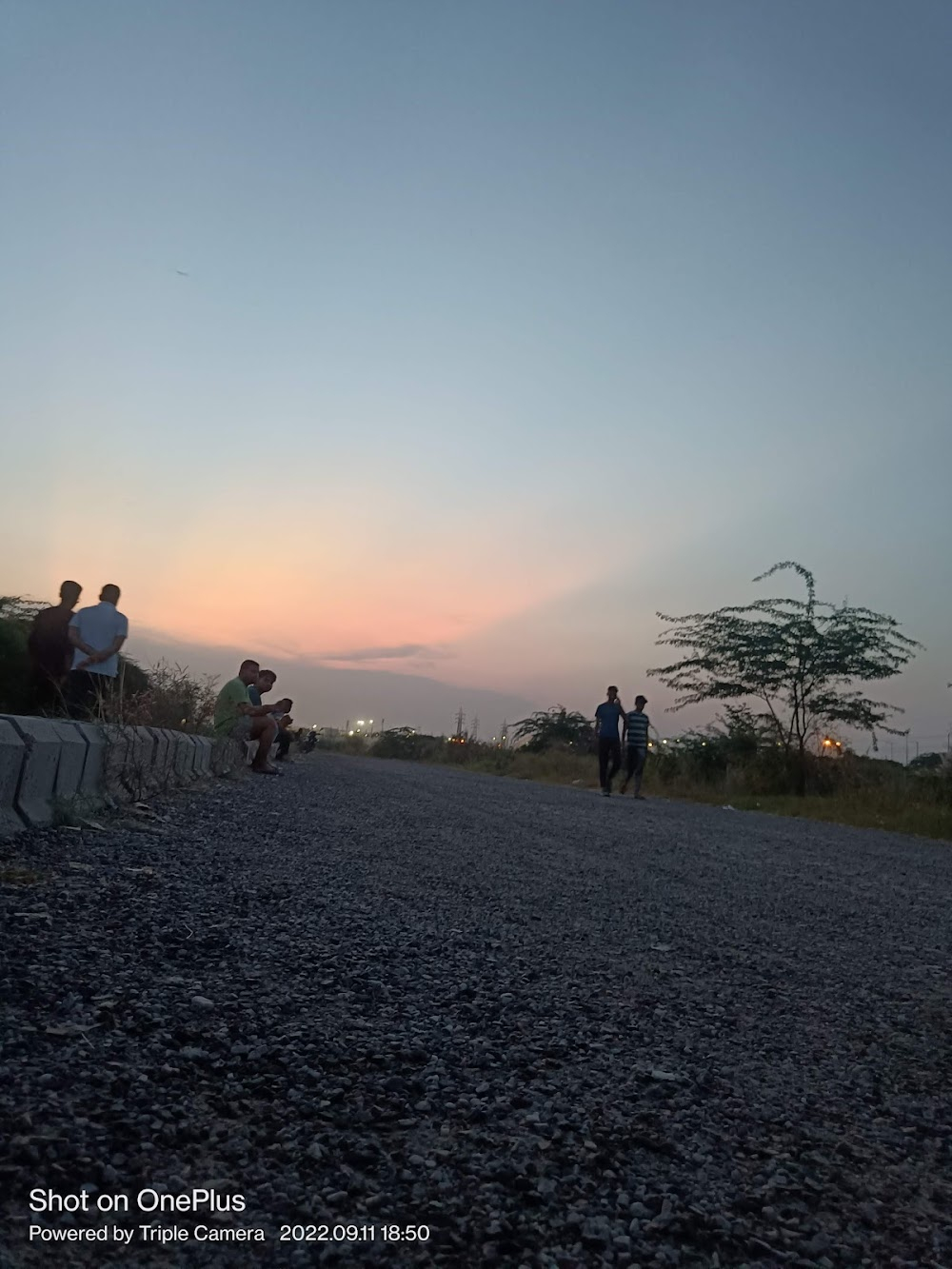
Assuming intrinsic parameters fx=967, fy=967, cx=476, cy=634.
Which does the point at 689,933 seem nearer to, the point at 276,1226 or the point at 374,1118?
the point at 374,1118

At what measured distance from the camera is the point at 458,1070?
2.44m

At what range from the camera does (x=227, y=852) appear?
5.50 meters

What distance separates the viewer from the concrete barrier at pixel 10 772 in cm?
487

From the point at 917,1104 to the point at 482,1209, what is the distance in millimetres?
1386

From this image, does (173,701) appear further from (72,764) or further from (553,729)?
(553,729)

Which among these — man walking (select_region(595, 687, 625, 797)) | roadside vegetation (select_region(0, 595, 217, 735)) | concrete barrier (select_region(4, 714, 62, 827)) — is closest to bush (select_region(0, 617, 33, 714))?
roadside vegetation (select_region(0, 595, 217, 735))

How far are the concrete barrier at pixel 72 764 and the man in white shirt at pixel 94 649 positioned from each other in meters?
0.70

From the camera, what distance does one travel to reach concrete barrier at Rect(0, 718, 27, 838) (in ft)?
16.0

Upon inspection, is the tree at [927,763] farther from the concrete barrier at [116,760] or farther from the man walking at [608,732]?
the concrete barrier at [116,760]

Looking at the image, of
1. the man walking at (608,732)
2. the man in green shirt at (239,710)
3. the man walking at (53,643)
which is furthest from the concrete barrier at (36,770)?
the man walking at (608,732)

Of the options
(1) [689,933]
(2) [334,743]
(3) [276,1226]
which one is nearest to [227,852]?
(1) [689,933]

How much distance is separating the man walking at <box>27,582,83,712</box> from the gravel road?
162 inches

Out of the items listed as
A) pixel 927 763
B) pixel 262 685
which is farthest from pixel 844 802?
pixel 262 685

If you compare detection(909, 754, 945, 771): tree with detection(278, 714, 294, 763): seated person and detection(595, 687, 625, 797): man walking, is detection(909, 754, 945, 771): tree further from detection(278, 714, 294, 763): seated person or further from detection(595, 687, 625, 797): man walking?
detection(278, 714, 294, 763): seated person
